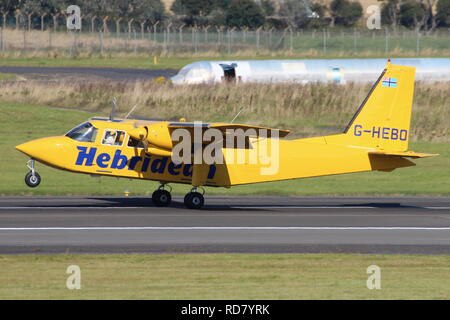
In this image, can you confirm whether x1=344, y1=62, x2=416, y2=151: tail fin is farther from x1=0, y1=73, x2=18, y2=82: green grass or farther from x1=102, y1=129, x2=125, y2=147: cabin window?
x1=0, y1=73, x2=18, y2=82: green grass

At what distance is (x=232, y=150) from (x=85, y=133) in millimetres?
4425

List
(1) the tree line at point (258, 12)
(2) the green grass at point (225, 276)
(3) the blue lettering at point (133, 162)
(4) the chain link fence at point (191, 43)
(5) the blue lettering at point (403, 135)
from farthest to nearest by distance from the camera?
(1) the tree line at point (258, 12)
(4) the chain link fence at point (191, 43)
(5) the blue lettering at point (403, 135)
(3) the blue lettering at point (133, 162)
(2) the green grass at point (225, 276)

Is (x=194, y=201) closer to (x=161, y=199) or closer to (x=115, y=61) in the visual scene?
(x=161, y=199)

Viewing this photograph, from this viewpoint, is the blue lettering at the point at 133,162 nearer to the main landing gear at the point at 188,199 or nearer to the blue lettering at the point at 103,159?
the blue lettering at the point at 103,159

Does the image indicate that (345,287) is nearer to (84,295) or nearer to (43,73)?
(84,295)

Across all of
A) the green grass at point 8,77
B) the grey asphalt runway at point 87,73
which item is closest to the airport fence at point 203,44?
the grey asphalt runway at point 87,73

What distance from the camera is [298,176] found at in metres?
25.1

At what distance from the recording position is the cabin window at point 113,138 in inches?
957

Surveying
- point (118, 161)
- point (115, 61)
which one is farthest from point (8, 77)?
point (118, 161)

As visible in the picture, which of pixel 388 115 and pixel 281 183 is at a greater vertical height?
pixel 388 115

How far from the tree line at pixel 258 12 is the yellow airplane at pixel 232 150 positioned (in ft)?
232

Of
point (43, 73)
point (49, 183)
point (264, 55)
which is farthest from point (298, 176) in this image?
point (264, 55)

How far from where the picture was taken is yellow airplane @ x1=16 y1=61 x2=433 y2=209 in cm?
2394

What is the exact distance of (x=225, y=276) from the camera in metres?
15.6
